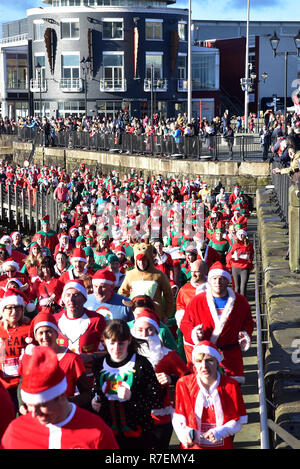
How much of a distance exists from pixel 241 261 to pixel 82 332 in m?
5.92

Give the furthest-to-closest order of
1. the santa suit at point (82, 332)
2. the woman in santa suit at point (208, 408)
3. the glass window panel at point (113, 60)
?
the glass window panel at point (113, 60)
the santa suit at point (82, 332)
the woman in santa suit at point (208, 408)

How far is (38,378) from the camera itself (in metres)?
3.71

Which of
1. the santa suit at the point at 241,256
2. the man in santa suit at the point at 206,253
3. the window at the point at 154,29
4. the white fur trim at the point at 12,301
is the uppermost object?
the window at the point at 154,29

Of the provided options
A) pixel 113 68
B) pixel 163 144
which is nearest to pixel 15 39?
pixel 113 68

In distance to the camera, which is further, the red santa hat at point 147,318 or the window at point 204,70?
the window at point 204,70

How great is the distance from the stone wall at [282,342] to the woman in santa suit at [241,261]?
12.5 inches

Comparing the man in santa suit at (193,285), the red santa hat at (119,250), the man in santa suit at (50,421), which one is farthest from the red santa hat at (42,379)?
the red santa hat at (119,250)

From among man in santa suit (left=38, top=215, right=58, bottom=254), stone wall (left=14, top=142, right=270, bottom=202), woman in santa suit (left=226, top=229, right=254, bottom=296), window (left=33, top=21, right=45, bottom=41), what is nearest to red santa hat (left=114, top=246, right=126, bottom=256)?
woman in santa suit (left=226, top=229, right=254, bottom=296)

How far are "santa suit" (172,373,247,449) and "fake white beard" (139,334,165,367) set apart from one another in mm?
693

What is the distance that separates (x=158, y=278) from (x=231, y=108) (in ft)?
→ 216

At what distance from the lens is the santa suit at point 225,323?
6.55 metres

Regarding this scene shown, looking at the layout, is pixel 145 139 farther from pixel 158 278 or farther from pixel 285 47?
pixel 285 47

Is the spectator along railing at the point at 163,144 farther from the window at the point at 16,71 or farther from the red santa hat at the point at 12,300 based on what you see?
the window at the point at 16,71
